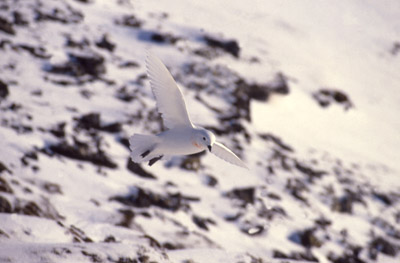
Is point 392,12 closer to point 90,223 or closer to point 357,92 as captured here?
point 357,92

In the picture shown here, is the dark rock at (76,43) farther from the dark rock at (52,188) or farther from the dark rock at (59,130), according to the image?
the dark rock at (52,188)

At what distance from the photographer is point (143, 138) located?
470 centimetres

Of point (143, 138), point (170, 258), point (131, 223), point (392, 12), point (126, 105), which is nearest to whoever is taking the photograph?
point (143, 138)

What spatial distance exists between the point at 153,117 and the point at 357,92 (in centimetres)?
702

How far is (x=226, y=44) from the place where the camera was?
1363 cm

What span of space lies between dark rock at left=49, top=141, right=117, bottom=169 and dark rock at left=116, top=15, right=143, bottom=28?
5.45 meters

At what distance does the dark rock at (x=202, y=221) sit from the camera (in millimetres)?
8156

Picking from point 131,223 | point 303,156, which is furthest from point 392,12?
point 131,223

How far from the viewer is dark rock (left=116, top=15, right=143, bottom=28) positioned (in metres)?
13.3

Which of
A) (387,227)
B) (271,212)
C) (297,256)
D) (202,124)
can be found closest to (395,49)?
(387,227)

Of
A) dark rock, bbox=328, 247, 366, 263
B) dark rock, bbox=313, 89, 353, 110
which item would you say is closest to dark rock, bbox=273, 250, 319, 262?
dark rock, bbox=328, 247, 366, 263

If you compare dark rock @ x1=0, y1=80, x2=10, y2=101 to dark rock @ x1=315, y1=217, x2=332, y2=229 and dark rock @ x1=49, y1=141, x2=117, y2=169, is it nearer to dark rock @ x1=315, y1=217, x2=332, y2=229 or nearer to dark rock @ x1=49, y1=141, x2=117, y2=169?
dark rock @ x1=49, y1=141, x2=117, y2=169

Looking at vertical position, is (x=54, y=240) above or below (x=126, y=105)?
above

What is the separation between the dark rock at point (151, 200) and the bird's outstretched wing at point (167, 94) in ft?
11.5
